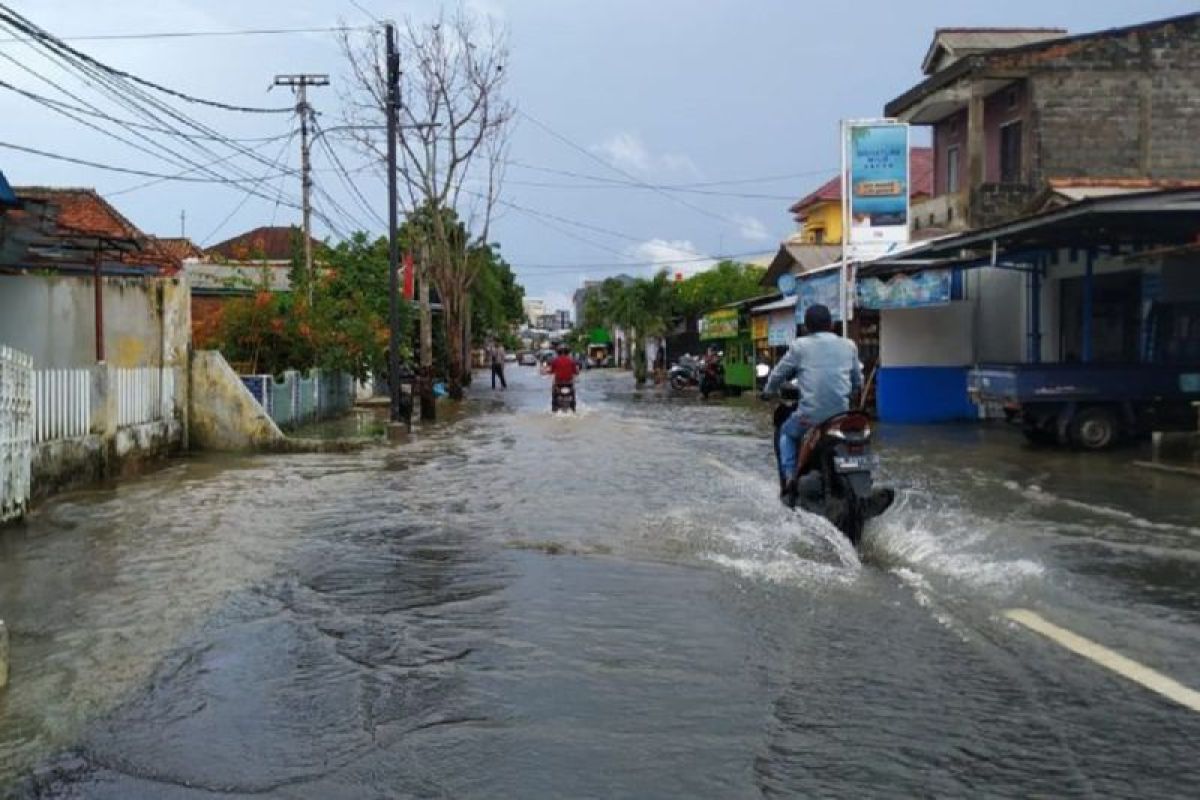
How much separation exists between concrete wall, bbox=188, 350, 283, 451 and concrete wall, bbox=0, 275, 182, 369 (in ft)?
4.14

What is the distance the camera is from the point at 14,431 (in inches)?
398

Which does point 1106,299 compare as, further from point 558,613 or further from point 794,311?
point 558,613

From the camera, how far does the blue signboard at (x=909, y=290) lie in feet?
71.7

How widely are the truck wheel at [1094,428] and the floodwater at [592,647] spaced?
16.0 ft

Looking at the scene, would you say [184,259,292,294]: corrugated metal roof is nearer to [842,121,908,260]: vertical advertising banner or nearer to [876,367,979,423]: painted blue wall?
[842,121,908,260]: vertical advertising banner

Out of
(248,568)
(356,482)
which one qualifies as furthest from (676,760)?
(356,482)

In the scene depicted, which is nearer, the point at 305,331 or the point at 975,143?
the point at 305,331

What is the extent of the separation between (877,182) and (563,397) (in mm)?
8697

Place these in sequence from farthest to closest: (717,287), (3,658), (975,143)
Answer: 1. (717,287)
2. (975,143)
3. (3,658)

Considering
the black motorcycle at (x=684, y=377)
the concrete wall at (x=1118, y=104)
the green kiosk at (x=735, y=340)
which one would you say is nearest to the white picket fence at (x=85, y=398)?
the concrete wall at (x=1118, y=104)

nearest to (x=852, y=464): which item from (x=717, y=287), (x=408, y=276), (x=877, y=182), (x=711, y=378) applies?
(x=877, y=182)

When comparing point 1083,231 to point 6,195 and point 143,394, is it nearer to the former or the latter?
point 143,394

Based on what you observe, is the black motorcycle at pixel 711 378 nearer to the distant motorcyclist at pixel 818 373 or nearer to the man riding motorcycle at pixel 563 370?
the man riding motorcycle at pixel 563 370

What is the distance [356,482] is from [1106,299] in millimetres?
13991
